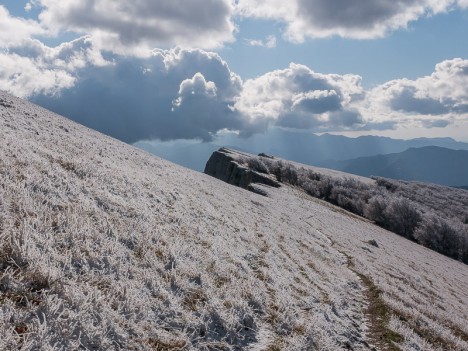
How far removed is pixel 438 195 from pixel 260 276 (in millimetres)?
128228

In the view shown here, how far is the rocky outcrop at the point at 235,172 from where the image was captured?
8106cm

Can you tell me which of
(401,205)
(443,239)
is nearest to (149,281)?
(443,239)

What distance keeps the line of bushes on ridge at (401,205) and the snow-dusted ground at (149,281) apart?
55.7m

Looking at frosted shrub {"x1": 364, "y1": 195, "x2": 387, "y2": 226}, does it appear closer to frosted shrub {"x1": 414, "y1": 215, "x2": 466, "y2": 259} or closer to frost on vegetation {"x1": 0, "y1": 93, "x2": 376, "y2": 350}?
frosted shrub {"x1": 414, "y1": 215, "x2": 466, "y2": 259}

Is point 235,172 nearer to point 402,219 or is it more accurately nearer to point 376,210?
point 376,210

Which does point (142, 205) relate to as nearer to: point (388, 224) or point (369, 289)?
point (369, 289)

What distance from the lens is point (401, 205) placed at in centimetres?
7612

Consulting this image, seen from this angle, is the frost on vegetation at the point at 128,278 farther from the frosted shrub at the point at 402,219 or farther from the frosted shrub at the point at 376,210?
the frosted shrub at the point at 376,210

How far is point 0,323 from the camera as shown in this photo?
641 cm

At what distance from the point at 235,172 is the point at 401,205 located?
4236cm

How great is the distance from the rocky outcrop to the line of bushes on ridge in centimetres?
530

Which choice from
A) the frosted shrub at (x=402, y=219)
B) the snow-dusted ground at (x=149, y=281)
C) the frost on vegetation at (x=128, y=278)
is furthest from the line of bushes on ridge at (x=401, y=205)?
the frost on vegetation at (x=128, y=278)

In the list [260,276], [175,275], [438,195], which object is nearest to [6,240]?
[175,275]

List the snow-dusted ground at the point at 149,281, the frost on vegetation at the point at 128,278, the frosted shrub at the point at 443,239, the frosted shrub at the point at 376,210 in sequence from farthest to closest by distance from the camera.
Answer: the frosted shrub at the point at 376,210
the frosted shrub at the point at 443,239
the snow-dusted ground at the point at 149,281
the frost on vegetation at the point at 128,278
